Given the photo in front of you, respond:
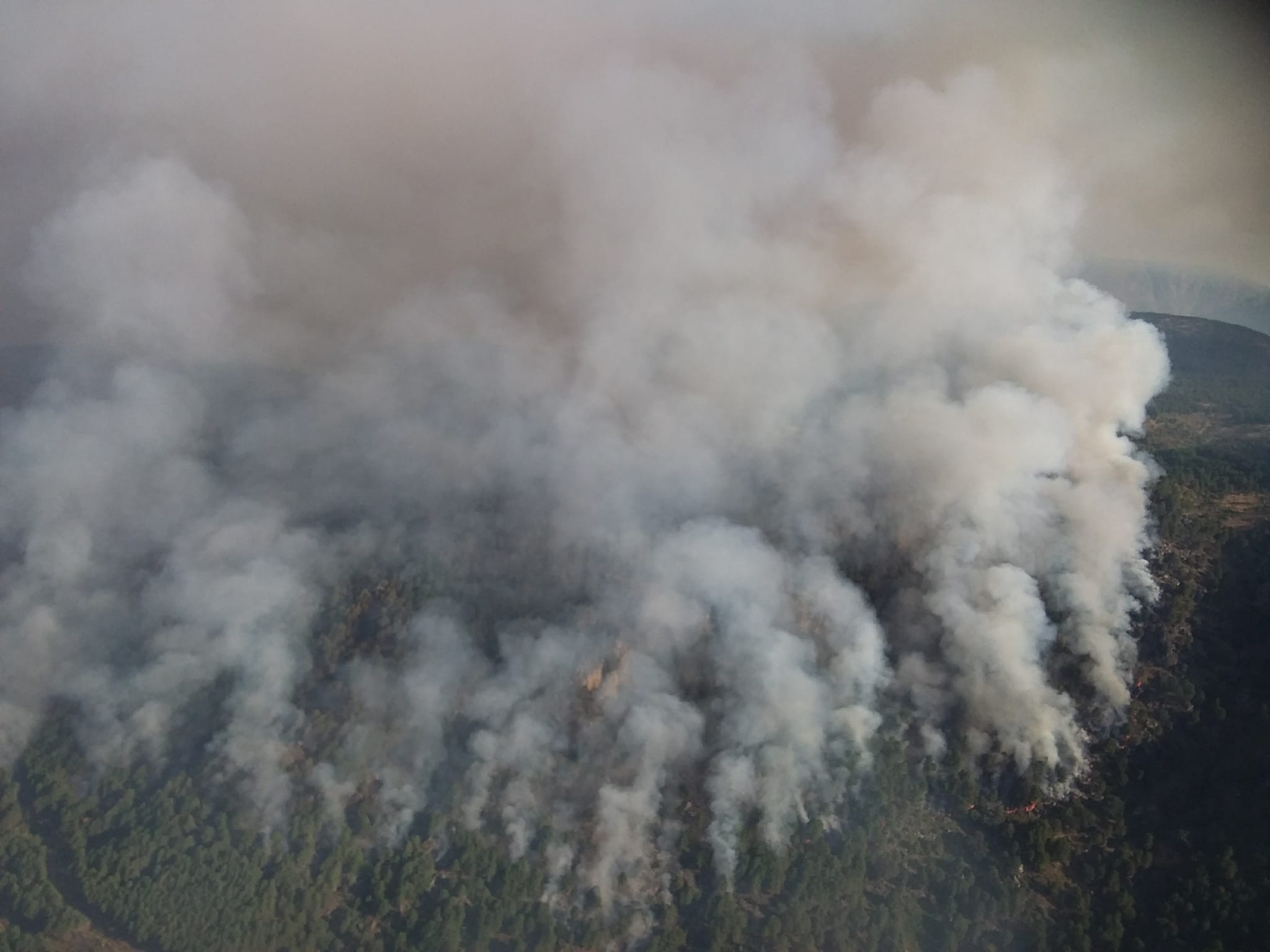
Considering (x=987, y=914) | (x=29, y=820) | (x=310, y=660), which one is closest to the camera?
(x=987, y=914)

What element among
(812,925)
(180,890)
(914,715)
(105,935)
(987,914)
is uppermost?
(914,715)

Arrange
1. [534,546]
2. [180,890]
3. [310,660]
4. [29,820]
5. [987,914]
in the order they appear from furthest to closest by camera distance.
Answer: [534,546]
[310,660]
[29,820]
[180,890]
[987,914]

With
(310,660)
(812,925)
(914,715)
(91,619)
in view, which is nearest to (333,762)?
(310,660)

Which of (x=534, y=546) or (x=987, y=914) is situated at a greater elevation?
(x=534, y=546)

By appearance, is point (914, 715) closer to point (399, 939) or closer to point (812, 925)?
point (812, 925)

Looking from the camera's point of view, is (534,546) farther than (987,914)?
Yes

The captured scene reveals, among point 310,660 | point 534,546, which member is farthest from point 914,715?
point 310,660

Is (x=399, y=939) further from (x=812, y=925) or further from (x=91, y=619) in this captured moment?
(x=91, y=619)
